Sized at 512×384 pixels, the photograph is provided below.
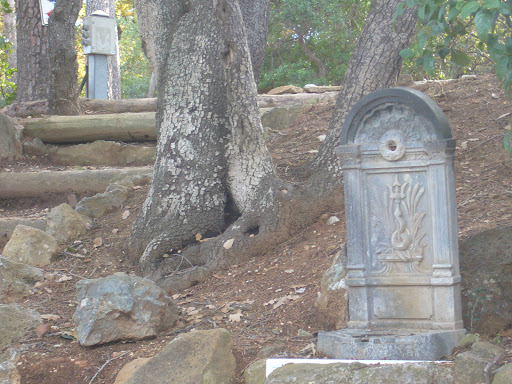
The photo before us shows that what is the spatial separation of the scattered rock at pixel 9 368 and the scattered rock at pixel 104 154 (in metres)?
5.06

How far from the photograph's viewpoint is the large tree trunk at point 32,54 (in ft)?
37.2

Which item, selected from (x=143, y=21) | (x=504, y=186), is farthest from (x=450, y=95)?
(x=143, y=21)

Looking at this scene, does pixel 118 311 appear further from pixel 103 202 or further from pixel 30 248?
pixel 103 202

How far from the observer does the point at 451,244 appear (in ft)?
14.3

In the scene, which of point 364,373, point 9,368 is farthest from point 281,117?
point 364,373

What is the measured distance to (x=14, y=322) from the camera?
17.3 feet

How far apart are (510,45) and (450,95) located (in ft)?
17.1

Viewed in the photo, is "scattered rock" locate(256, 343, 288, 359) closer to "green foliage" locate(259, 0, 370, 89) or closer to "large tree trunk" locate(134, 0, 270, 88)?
"large tree trunk" locate(134, 0, 270, 88)

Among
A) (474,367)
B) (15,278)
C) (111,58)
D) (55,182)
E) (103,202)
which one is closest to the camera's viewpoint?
(474,367)

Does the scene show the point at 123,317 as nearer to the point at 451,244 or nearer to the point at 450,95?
the point at 451,244

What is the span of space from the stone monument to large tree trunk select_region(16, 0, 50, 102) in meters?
8.10

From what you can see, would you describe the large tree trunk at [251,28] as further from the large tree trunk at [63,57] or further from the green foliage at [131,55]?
the green foliage at [131,55]

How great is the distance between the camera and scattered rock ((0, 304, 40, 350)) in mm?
5141

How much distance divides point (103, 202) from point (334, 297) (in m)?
3.84
